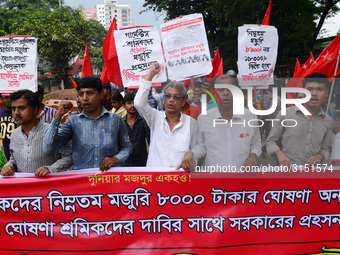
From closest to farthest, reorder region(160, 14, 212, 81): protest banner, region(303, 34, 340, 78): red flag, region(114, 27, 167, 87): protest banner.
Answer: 1. region(160, 14, 212, 81): protest banner
2. region(114, 27, 167, 87): protest banner
3. region(303, 34, 340, 78): red flag

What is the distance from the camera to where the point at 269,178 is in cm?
252

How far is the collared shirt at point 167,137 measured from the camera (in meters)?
2.89

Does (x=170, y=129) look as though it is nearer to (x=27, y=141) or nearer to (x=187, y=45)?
(x=187, y=45)

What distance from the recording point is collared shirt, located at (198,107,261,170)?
2.56m

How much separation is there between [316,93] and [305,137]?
406 millimetres

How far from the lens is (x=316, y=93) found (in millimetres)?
2732

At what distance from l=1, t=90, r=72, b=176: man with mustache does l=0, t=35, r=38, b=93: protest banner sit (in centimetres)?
109

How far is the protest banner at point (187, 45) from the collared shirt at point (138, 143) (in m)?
0.81

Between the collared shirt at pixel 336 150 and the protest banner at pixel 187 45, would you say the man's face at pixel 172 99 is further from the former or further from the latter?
the collared shirt at pixel 336 150

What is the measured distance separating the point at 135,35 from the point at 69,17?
69.9 ft

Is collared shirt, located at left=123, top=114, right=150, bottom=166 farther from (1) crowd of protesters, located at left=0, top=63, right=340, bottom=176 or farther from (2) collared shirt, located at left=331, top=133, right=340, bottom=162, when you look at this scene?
(2) collared shirt, located at left=331, top=133, right=340, bottom=162

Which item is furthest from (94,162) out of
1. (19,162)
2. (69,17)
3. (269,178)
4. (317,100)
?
(69,17)

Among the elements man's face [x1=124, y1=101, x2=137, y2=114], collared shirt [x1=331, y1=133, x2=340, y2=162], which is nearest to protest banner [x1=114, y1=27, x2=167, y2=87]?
man's face [x1=124, y1=101, x2=137, y2=114]

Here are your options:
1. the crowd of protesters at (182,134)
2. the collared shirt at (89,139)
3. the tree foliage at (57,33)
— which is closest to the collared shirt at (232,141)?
the crowd of protesters at (182,134)
